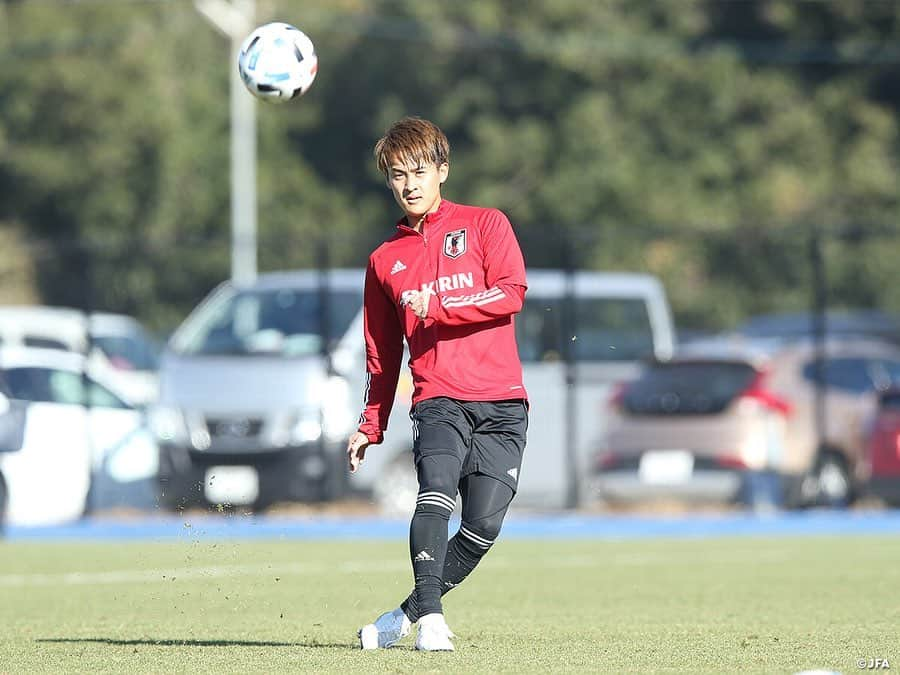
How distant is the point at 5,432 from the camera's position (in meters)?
17.0

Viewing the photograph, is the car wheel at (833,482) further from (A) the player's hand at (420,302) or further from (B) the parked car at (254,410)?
(A) the player's hand at (420,302)

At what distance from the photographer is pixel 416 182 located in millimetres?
7340

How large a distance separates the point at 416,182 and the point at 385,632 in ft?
5.63

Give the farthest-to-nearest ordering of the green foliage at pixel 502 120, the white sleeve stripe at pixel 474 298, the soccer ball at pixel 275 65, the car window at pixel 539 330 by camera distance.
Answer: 1. the green foliage at pixel 502 120
2. the car window at pixel 539 330
3. the soccer ball at pixel 275 65
4. the white sleeve stripe at pixel 474 298

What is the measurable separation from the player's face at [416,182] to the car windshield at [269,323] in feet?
34.2

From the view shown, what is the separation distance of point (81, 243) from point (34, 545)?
161 inches

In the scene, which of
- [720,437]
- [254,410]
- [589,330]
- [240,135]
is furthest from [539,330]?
[240,135]

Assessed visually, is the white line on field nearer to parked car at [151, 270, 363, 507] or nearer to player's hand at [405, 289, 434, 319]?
parked car at [151, 270, 363, 507]

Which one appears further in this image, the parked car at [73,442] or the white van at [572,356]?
the white van at [572,356]

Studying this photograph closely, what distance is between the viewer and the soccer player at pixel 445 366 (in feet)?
23.8

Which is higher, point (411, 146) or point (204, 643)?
point (411, 146)

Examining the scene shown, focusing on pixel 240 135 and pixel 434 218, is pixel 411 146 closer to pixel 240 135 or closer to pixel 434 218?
pixel 434 218

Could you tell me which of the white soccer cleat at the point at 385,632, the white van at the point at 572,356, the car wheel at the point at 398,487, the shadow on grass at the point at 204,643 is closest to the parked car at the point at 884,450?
the white van at the point at 572,356

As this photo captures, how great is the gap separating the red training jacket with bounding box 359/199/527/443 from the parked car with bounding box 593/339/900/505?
1011 centimetres
